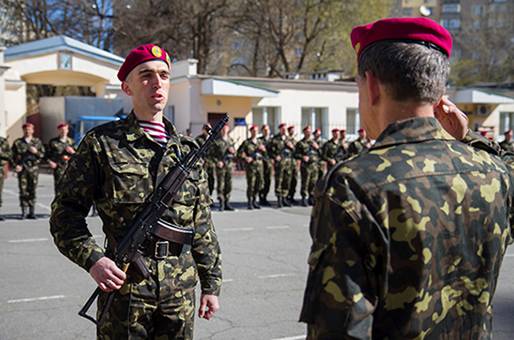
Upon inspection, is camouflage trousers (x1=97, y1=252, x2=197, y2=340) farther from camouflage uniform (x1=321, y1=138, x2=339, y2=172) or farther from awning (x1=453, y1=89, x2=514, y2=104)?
awning (x1=453, y1=89, x2=514, y2=104)

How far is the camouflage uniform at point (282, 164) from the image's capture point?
1378 centimetres

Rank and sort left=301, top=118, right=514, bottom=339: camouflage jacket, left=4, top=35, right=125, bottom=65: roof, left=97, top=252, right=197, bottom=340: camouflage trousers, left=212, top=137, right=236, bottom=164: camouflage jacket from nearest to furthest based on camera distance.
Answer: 1. left=301, top=118, right=514, bottom=339: camouflage jacket
2. left=97, top=252, right=197, bottom=340: camouflage trousers
3. left=212, top=137, right=236, bottom=164: camouflage jacket
4. left=4, top=35, right=125, bottom=65: roof

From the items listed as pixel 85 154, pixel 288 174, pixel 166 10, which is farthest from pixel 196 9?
pixel 85 154

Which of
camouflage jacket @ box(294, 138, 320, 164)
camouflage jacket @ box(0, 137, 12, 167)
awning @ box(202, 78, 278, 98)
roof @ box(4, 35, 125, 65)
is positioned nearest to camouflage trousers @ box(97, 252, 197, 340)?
camouflage jacket @ box(0, 137, 12, 167)

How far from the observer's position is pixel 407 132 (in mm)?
1529

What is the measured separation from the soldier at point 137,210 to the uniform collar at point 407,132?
4.54 ft

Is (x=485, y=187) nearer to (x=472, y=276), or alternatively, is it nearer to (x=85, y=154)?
(x=472, y=276)

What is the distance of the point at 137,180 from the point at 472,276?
159 centimetres

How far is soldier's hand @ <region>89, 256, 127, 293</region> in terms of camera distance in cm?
240

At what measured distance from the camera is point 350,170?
4.67ft

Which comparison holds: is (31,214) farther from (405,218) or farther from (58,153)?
(405,218)

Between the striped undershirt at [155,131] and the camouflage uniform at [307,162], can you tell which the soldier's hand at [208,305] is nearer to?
the striped undershirt at [155,131]

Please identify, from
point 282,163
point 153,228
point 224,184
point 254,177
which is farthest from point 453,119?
point 282,163

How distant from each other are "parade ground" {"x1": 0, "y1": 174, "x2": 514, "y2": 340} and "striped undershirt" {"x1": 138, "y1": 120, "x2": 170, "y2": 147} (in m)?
2.39
